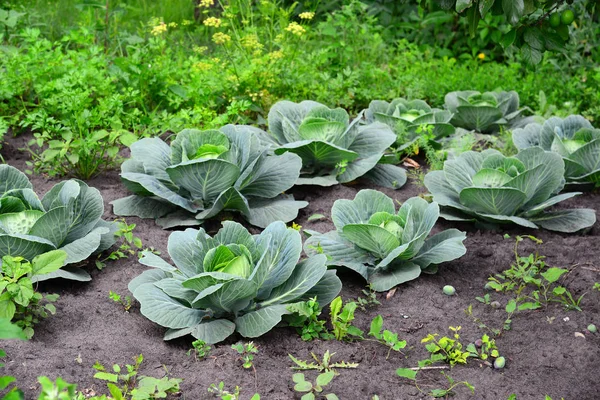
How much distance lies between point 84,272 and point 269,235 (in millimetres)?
971

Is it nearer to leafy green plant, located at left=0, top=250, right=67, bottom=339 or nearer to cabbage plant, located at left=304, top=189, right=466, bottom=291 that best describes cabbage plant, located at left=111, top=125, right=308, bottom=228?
cabbage plant, located at left=304, top=189, right=466, bottom=291

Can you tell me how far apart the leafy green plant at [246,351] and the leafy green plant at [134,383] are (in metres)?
0.30

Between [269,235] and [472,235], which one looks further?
[472,235]

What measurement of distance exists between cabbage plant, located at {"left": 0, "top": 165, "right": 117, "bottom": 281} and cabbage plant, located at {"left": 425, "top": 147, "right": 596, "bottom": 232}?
1949mm

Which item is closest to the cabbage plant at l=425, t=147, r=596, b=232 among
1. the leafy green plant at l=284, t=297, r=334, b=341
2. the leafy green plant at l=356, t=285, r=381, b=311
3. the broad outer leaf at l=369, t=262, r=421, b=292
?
the broad outer leaf at l=369, t=262, r=421, b=292

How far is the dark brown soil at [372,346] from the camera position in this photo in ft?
9.09

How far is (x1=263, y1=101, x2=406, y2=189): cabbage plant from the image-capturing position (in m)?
4.50

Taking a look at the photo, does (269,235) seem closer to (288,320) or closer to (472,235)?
(288,320)

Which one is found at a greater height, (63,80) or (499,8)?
(499,8)

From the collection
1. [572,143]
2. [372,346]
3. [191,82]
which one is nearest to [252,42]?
[191,82]

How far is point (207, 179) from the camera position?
3918 mm

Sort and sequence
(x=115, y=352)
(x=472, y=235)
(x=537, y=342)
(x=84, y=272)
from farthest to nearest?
(x=472, y=235) < (x=84, y=272) < (x=537, y=342) < (x=115, y=352)

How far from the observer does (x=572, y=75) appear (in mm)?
7043

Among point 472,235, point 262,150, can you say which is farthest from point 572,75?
point 262,150
